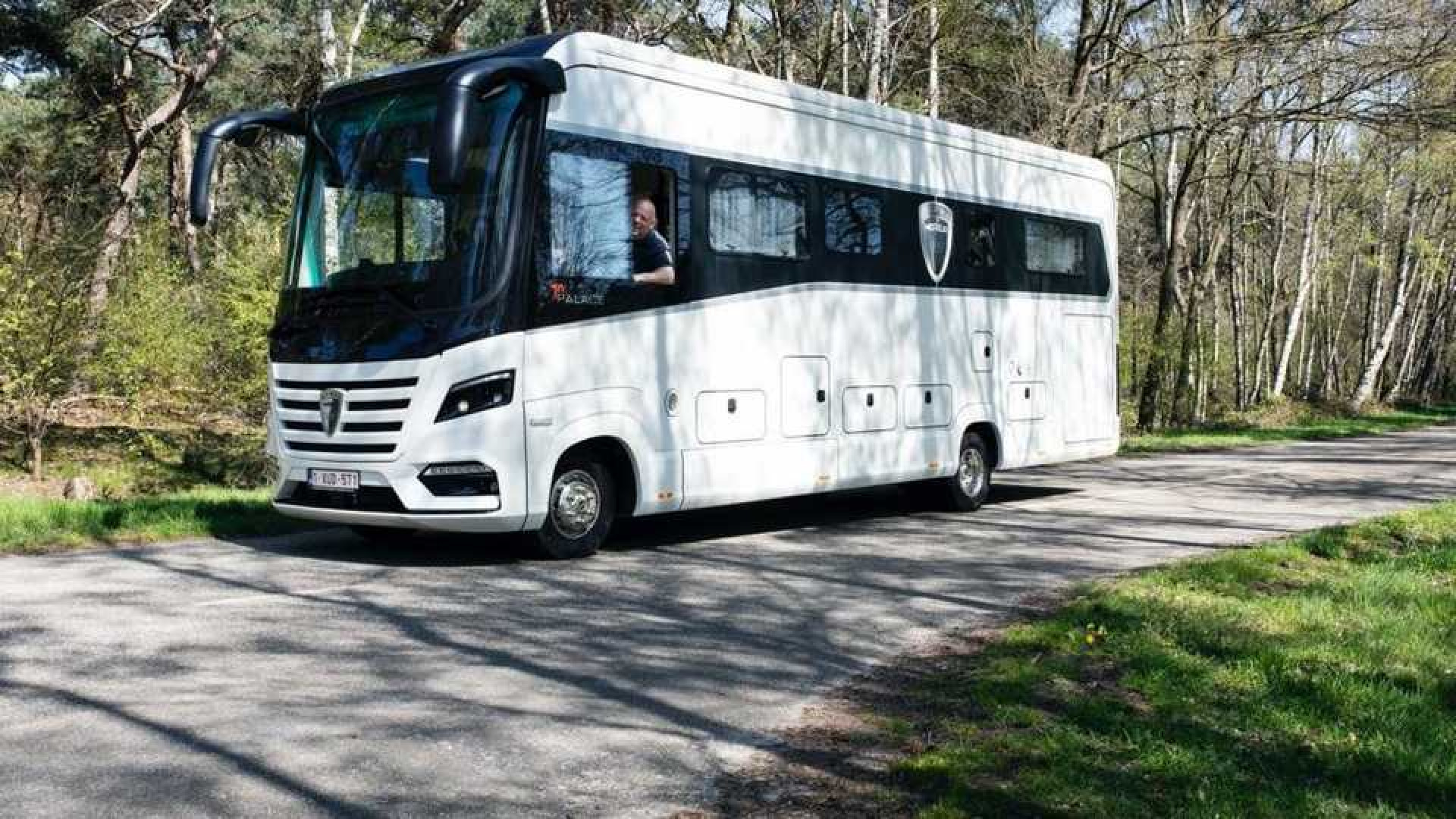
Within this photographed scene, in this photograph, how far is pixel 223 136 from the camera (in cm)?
984

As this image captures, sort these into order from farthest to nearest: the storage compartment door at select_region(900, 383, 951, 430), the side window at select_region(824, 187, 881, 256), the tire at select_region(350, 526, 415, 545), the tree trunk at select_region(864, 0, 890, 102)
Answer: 1. the tree trunk at select_region(864, 0, 890, 102)
2. the storage compartment door at select_region(900, 383, 951, 430)
3. the side window at select_region(824, 187, 881, 256)
4. the tire at select_region(350, 526, 415, 545)

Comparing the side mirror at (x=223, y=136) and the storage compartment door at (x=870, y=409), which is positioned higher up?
the side mirror at (x=223, y=136)

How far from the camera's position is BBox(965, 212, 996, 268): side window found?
13297 millimetres

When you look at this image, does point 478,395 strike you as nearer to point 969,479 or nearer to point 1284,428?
point 969,479

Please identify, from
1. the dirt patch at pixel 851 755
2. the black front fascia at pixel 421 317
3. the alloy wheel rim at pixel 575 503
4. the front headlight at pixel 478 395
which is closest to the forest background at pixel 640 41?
the black front fascia at pixel 421 317

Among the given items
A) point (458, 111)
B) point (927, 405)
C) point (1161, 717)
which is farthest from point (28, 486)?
point (1161, 717)

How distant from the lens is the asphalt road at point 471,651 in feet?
15.3

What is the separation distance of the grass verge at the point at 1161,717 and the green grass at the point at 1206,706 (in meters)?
0.01

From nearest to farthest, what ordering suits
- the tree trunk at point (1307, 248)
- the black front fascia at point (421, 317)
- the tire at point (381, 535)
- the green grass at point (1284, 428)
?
the black front fascia at point (421, 317) → the tire at point (381, 535) → the green grass at point (1284, 428) → the tree trunk at point (1307, 248)

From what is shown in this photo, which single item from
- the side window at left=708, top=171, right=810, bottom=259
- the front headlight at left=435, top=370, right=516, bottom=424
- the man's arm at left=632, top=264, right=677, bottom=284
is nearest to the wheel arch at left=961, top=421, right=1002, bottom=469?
the side window at left=708, top=171, right=810, bottom=259

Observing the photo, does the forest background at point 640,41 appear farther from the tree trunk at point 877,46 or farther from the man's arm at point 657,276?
the man's arm at point 657,276

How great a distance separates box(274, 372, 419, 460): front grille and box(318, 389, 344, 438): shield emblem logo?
0.08 feet

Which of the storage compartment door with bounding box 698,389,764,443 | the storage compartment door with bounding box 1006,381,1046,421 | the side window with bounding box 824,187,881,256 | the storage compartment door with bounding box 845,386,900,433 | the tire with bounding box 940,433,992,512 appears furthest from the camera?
the storage compartment door with bounding box 1006,381,1046,421

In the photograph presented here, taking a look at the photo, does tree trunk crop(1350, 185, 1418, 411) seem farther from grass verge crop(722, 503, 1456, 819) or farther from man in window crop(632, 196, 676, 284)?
grass verge crop(722, 503, 1456, 819)
